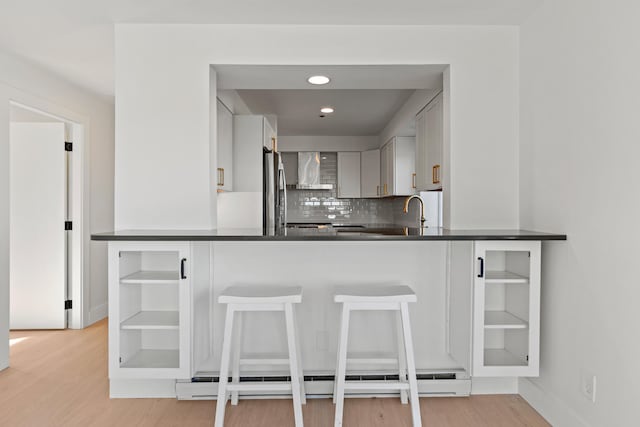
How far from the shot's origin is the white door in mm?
4039

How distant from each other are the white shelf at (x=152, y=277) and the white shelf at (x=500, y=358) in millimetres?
1821

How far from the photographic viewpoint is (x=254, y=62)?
2.62 m

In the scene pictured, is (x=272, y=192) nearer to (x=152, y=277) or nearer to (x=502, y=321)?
(x=152, y=277)

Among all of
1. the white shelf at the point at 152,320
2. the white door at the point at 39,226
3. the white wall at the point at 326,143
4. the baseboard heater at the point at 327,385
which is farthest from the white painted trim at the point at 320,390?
the white wall at the point at 326,143

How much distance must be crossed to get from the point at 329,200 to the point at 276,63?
4424mm

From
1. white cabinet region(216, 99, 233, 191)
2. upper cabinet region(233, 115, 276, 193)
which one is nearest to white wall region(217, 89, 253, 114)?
white cabinet region(216, 99, 233, 191)

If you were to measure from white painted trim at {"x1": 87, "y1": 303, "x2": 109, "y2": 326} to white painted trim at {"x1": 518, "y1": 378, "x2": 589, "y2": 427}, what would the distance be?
3.90 metres

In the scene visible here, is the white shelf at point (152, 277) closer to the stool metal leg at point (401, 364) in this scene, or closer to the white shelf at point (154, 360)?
the white shelf at point (154, 360)

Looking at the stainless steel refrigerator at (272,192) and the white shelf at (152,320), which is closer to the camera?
the white shelf at (152,320)

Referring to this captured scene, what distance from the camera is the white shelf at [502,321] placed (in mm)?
2268

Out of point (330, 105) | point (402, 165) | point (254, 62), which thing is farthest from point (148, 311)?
point (402, 165)

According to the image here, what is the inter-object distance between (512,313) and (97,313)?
12.9 ft

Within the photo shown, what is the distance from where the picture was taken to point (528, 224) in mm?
2520

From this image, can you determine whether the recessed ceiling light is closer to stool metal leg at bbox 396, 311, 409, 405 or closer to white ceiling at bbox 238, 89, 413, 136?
white ceiling at bbox 238, 89, 413, 136
